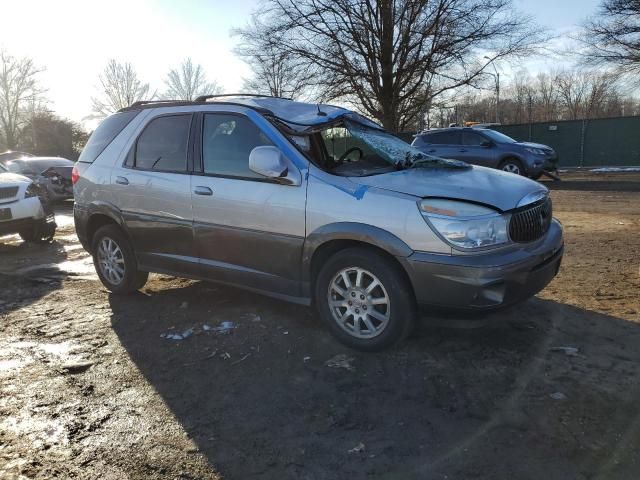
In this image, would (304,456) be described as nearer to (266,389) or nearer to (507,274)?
(266,389)

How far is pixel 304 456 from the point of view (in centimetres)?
267

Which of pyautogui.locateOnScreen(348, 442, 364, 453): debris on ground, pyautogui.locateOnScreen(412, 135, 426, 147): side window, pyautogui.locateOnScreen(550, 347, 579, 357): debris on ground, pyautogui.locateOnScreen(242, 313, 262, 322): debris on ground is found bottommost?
pyautogui.locateOnScreen(348, 442, 364, 453): debris on ground

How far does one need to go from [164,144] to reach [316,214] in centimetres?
190

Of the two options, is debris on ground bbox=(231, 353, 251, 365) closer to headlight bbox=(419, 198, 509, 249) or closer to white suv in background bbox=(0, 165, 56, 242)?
headlight bbox=(419, 198, 509, 249)

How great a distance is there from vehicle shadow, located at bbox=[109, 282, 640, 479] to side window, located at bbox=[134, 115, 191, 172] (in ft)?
4.73

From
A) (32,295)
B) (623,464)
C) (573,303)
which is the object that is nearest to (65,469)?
(623,464)

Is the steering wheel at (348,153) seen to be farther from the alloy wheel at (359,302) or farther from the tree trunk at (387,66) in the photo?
the tree trunk at (387,66)

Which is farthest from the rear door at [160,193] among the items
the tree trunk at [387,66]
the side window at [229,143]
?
the tree trunk at [387,66]

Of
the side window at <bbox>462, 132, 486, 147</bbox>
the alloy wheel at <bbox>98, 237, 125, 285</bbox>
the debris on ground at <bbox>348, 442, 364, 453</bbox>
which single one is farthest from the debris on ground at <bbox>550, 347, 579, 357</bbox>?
the side window at <bbox>462, 132, 486, 147</bbox>

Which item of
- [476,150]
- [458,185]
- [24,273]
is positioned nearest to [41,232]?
[24,273]

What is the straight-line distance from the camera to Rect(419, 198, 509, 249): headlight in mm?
3367

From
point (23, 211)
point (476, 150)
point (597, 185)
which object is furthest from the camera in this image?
point (597, 185)

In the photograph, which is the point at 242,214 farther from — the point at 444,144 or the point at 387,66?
the point at 387,66

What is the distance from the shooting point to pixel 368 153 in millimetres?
4566
